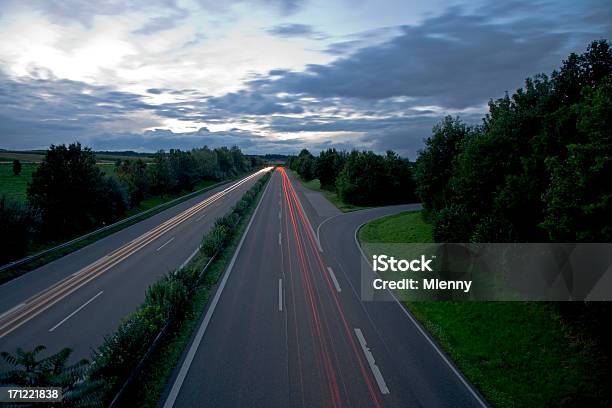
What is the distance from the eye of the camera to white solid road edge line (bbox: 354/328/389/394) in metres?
11.6

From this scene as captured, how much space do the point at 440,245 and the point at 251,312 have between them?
11.4 m

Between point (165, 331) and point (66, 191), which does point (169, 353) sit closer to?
point (165, 331)

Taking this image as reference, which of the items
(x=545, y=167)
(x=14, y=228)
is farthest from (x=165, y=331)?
(x=14, y=228)

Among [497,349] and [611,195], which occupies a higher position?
→ [611,195]

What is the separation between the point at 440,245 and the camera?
2136 cm

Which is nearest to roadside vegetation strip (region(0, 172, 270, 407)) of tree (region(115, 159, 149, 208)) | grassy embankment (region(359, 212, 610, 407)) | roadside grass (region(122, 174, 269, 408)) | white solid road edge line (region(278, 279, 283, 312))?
roadside grass (region(122, 174, 269, 408))

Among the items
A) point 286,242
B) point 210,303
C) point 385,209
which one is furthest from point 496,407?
point 385,209

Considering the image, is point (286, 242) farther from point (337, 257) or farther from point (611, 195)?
point (611, 195)

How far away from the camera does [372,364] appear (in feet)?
42.2

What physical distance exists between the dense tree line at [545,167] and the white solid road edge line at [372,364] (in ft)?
25.5

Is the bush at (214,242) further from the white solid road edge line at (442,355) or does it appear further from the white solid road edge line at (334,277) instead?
the white solid road edge line at (442,355)

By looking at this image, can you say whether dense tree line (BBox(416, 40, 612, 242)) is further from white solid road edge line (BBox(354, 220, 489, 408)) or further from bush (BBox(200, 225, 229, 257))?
bush (BBox(200, 225, 229, 257))

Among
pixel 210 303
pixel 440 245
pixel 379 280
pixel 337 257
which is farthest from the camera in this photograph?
pixel 337 257

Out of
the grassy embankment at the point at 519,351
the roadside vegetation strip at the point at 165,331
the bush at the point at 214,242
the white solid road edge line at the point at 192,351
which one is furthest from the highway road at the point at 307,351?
the bush at the point at 214,242
